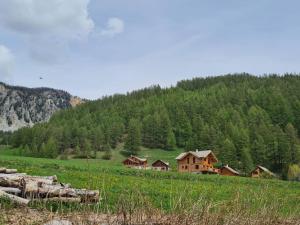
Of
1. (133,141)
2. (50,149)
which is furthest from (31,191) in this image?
(133,141)

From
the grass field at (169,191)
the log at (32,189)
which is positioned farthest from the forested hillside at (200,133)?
the log at (32,189)

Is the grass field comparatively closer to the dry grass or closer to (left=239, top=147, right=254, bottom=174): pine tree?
the dry grass

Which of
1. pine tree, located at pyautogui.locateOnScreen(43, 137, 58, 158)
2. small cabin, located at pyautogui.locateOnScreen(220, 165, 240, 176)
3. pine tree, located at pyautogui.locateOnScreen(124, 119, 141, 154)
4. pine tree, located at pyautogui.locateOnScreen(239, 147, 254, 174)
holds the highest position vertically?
pine tree, located at pyautogui.locateOnScreen(124, 119, 141, 154)

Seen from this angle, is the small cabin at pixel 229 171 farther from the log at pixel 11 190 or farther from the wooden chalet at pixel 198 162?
the log at pixel 11 190

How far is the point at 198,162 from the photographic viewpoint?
118062 mm

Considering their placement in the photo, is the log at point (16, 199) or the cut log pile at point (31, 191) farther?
the cut log pile at point (31, 191)

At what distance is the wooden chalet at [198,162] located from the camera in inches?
4616

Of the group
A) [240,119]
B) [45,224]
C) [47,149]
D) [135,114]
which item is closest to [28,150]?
[47,149]

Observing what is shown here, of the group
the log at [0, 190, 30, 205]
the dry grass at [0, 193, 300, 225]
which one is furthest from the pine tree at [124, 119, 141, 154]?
the dry grass at [0, 193, 300, 225]

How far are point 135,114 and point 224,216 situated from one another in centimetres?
18986

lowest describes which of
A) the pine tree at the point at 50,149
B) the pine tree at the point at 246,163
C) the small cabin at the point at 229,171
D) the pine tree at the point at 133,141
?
the small cabin at the point at 229,171

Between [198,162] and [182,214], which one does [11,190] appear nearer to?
[182,214]

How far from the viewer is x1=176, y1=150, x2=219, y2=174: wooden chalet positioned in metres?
117

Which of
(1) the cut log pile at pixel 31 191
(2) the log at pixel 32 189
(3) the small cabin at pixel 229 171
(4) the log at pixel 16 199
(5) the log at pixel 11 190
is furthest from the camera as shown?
(3) the small cabin at pixel 229 171
